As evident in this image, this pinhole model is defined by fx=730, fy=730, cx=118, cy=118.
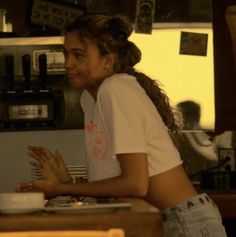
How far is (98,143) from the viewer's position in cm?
213

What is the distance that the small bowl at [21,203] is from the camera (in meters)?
1.63

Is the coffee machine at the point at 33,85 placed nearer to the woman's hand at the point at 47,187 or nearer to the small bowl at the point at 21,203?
the woman's hand at the point at 47,187

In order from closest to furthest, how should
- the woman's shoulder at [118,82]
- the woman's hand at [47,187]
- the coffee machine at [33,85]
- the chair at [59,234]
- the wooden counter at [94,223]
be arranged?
the chair at [59,234] → the wooden counter at [94,223] → the woman's hand at [47,187] → the woman's shoulder at [118,82] → the coffee machine at [33,85]

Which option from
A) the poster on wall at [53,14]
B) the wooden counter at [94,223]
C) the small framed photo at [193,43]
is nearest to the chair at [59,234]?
the wooden counter at [94,223]

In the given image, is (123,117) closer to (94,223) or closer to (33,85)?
(94,223)

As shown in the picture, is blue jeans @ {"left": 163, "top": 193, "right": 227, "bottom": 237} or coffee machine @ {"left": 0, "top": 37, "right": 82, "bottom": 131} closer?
blue jeans @ {"left": 163, "top": 193, "right": 227, "bottom": 237}

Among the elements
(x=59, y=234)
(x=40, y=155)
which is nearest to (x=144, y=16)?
(x=40, y=155)

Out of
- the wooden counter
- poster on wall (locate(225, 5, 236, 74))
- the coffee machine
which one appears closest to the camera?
the wooden counter

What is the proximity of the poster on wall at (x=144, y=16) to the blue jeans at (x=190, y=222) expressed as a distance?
204cm

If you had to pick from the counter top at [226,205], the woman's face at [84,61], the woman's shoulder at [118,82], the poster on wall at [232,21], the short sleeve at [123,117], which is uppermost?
the poster on wall at [232,21]

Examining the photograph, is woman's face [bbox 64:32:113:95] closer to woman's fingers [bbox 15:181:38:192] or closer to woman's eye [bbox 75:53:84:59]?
woman's eye [bbox 75:53:84:59]

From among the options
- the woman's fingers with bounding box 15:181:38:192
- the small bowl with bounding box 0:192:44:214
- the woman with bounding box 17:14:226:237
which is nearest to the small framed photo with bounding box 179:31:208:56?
the woman with bounding box 17:14:226:237

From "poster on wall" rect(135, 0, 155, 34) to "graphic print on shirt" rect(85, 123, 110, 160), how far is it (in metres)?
1.94

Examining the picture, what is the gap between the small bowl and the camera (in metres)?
1.63
